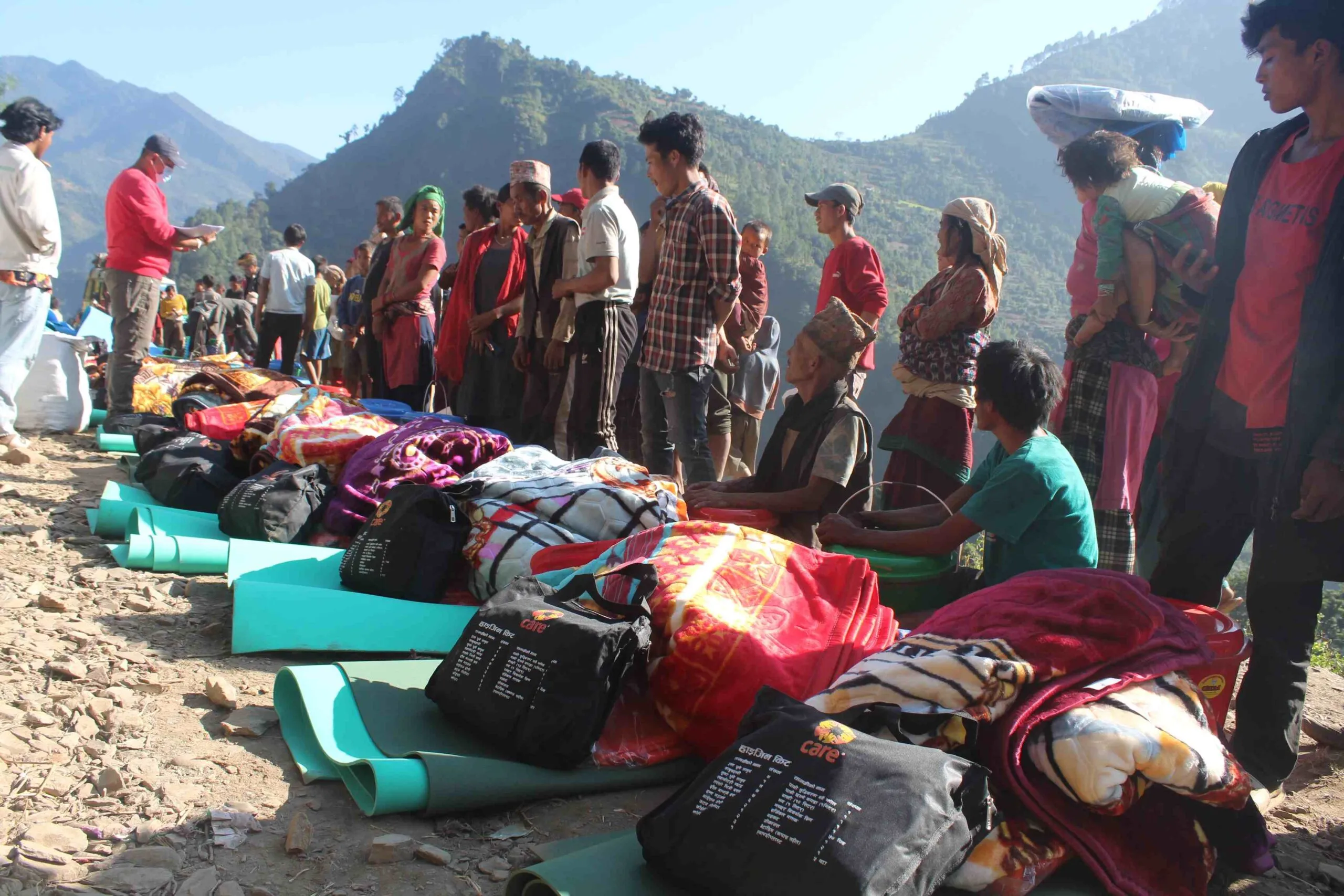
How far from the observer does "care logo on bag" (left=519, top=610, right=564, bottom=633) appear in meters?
2.36

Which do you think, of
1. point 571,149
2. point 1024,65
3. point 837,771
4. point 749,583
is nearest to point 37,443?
point 749,583

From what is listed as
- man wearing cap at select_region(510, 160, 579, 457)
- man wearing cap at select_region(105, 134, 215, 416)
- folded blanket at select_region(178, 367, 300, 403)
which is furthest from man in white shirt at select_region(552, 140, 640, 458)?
man wearing cap at select_region(105, 134, 215, 416)

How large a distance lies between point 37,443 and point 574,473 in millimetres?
4588

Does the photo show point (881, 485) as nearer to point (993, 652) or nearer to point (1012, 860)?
point (993, 652)

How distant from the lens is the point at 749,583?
2701 millimetres

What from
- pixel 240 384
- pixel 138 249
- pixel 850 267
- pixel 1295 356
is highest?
pixel 850 267

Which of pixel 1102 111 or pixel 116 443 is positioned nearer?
pixel 1102 111

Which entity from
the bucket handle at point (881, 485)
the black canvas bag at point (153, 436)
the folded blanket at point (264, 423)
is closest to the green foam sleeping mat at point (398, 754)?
the bucket handle at point (881, 485)

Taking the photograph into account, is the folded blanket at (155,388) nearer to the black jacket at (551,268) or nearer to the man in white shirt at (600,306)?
the black jacket at (551,268)

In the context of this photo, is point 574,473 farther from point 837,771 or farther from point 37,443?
point 37,443

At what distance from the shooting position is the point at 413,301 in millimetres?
6305

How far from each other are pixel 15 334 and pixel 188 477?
2.16 metres

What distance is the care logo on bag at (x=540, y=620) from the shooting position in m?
2.36

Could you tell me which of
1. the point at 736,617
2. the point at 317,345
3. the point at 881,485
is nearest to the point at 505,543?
the point at 736,617
